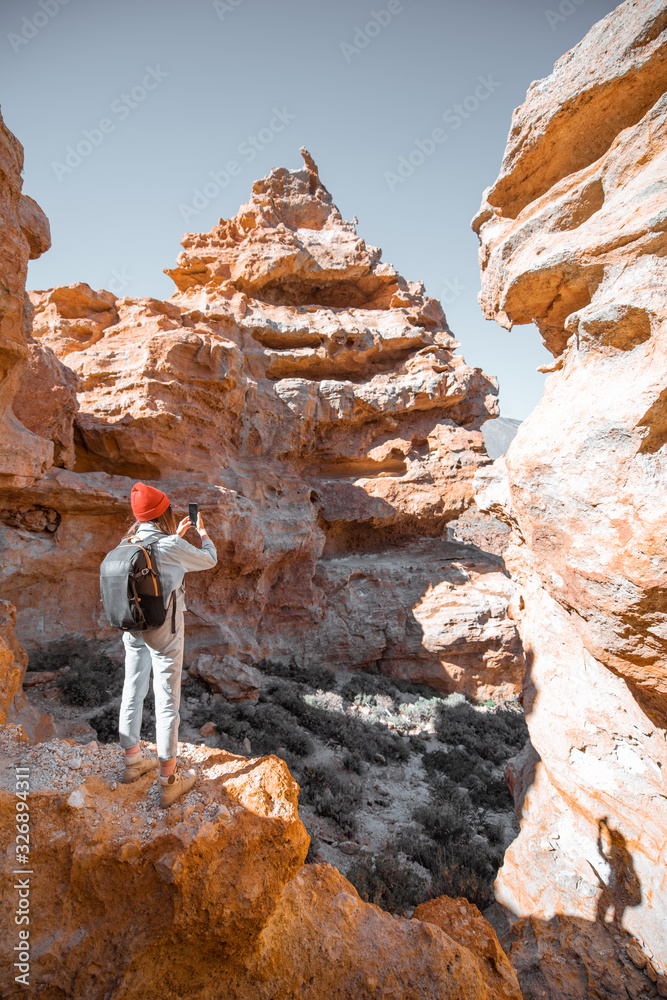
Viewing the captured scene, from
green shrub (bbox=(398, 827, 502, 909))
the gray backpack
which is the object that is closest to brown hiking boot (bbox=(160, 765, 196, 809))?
the gray backpack

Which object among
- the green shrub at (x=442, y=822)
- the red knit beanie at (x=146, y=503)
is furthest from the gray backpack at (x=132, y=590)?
the green shrub at (x=442, y=822)

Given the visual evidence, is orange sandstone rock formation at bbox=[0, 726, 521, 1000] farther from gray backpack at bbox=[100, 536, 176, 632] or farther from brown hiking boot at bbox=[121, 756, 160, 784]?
gray backpack at bbox=[100, 536, 176, 632]

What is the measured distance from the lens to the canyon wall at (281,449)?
888 cm

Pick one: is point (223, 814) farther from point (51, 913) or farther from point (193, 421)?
point (193, 421)

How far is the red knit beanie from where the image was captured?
2818 mm

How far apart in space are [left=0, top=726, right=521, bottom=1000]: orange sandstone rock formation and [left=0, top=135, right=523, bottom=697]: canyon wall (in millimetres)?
7086

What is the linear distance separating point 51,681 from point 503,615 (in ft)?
34.8

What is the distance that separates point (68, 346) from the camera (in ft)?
36.8

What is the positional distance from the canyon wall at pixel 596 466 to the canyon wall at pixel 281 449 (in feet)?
24.9

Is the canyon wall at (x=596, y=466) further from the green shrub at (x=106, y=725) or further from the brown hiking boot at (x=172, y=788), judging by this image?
the green shrub at (x=106, y=725)

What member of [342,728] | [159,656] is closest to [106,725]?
[342,728]

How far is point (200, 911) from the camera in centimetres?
218

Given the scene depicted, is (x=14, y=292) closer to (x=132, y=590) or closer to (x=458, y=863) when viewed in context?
(x=132, y=590)

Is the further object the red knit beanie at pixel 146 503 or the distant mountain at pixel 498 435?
the distant mountain at pixel 498 435
